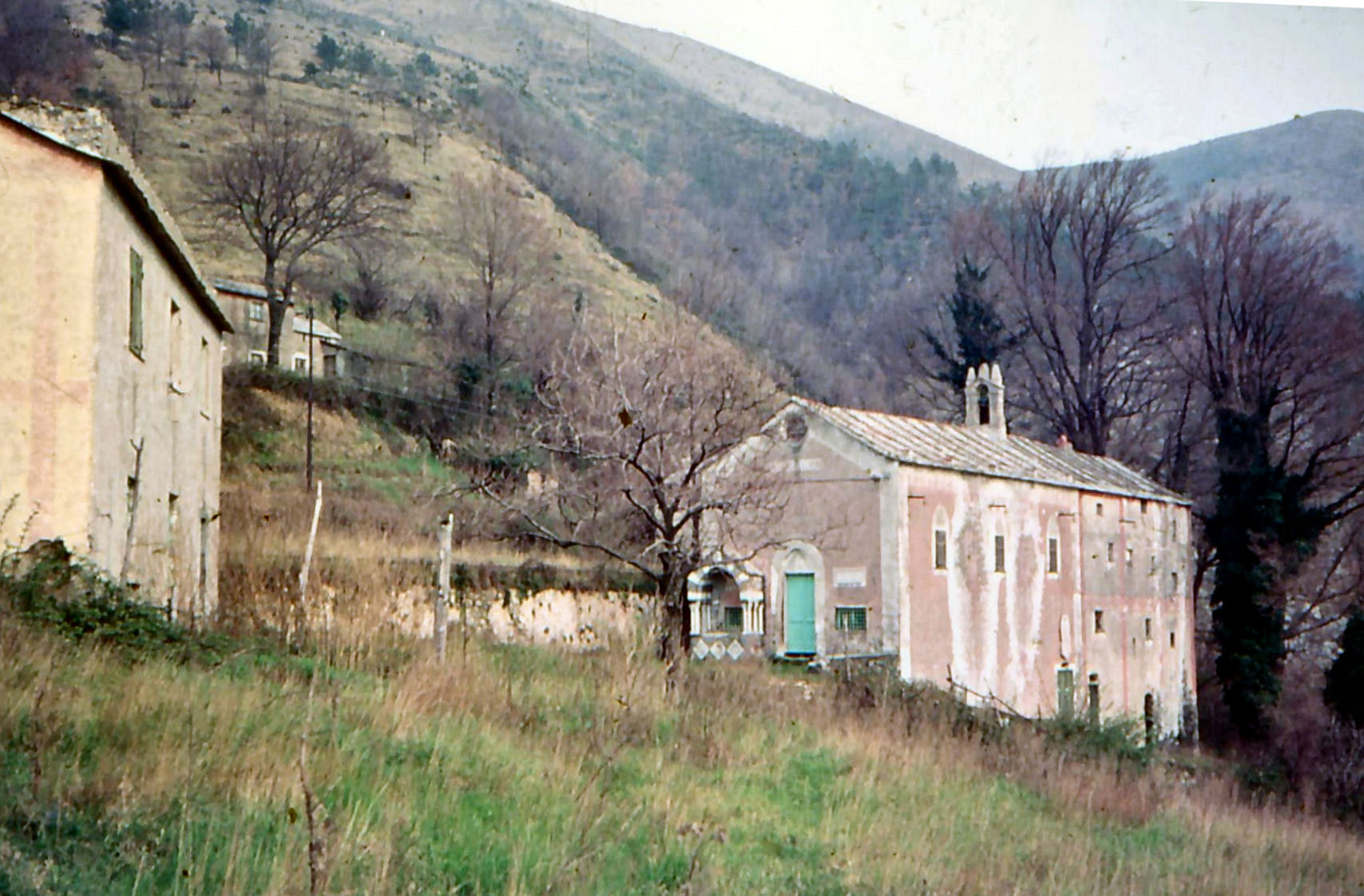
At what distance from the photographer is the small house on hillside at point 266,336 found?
1318 inches

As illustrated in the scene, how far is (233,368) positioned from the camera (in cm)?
3059

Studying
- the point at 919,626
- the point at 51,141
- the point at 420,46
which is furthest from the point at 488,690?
the point at 420,46

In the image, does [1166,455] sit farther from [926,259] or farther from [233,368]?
[233,368]

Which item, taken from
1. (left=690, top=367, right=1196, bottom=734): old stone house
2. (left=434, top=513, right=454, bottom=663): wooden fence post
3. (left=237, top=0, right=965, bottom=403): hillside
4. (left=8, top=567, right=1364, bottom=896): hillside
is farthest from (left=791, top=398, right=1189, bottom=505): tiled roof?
(left=434, top=513, right=454, bottom=663): wooden fence post

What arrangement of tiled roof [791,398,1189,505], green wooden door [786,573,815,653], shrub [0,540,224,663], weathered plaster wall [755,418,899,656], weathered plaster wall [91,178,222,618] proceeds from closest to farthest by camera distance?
shrub [0,540,224,663], weathered plaster wall [91,178,222,618], weathered plaster wall [755,418,899,656], tiled roof [791,398,1189,505], green wooden door [786,573,815,653]

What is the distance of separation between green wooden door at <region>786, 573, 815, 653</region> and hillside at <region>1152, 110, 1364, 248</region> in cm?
1126

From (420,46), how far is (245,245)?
3036 centimetres

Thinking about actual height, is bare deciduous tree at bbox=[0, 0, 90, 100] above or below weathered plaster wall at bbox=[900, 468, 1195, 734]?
above

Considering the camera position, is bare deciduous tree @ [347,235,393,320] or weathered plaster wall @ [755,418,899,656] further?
bare deciduous tree @ [347,235,393,320]

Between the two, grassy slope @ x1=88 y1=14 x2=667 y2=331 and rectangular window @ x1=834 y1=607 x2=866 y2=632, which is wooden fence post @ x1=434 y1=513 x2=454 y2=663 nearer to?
rectangular window @ x1=834 y1=607 x2=866 y2=632

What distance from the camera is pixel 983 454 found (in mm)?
30203

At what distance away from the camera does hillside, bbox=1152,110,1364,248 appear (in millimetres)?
26000

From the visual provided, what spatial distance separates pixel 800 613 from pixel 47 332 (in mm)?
18399

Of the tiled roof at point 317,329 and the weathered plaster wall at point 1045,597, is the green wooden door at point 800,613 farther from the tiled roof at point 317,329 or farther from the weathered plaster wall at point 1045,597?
the tiled roof at point 317,329
